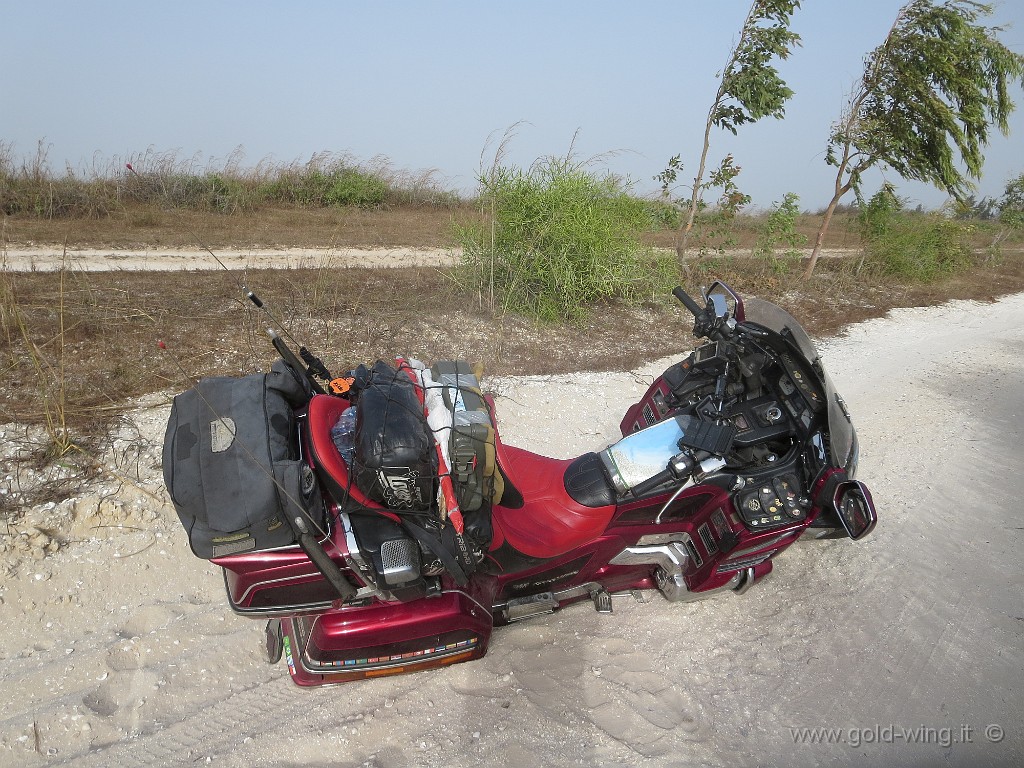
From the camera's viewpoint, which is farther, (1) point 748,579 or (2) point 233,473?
(1) point 748,579

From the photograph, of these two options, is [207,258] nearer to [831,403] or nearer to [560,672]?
[560,672]

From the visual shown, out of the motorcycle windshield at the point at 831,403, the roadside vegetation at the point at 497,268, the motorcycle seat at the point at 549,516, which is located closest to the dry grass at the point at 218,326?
the roadside vegetation at the point at 497,268

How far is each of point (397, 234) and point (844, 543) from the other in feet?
30.2

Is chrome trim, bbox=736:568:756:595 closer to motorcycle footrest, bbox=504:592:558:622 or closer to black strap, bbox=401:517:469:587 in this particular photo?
motorcycle footrest, bbox=504:592:558:622

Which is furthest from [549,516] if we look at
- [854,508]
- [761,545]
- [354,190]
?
[354,190]

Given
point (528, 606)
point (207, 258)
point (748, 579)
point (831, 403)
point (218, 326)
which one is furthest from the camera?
point (207, 258)

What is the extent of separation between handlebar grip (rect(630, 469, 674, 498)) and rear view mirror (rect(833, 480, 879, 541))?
2.09ft

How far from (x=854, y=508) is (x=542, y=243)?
4.92 m

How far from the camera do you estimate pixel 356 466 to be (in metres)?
1.82

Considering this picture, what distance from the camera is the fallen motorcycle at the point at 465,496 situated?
69.7 inches

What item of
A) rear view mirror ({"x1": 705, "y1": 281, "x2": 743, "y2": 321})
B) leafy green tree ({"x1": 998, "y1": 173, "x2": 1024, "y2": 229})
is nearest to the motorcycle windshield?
rear view mirror ({"x1": 705, "y1": 281, "x2": 743, "y2": 321})

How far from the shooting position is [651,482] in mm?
2443

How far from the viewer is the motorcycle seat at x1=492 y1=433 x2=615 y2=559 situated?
240cm

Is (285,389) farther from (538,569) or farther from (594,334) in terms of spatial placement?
(594,334)
